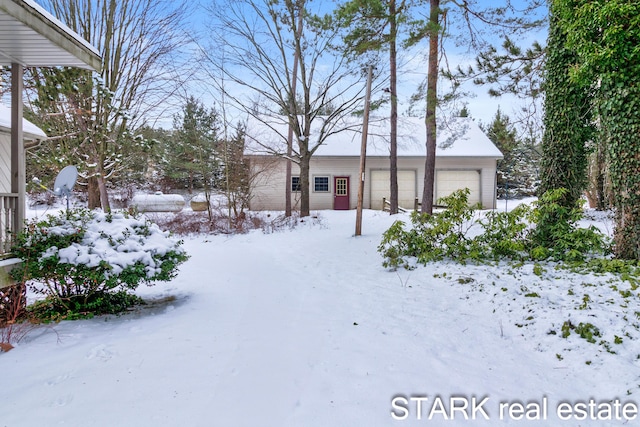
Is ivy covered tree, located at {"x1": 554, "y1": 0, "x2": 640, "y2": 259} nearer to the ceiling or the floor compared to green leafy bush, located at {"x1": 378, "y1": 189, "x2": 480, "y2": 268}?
nearer to the ceiling

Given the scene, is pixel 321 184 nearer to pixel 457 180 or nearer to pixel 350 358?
pixel 457 180

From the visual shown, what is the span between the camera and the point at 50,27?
3.98 m

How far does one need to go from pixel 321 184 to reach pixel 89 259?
15.4 metres

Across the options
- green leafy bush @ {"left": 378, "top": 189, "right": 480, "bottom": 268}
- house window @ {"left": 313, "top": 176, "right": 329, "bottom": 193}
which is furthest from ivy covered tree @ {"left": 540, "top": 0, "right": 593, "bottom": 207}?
house window @ {"left": 313, "top": 176, "right": 329, "bottom": 193}

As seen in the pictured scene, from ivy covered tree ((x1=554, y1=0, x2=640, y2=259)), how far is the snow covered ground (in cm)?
138

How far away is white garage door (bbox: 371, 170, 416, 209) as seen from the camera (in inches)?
746

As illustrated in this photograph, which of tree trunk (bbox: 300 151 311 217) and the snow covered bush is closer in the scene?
the snow covered bush

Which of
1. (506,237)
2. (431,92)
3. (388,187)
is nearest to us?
(506,237)

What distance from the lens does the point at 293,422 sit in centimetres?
230

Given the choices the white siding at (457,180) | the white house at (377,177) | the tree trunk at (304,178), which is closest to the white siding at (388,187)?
the white house at (377,177)

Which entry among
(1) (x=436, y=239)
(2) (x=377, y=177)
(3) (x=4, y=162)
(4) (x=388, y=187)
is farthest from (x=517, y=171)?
(3) (x=4, y=162)

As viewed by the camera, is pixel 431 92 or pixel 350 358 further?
pixel 431 92

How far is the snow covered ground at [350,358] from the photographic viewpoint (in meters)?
2.40

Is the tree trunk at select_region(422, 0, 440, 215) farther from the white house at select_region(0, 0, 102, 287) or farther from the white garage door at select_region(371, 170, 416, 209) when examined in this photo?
the white house at select_region(0, 0, 102, 287)
